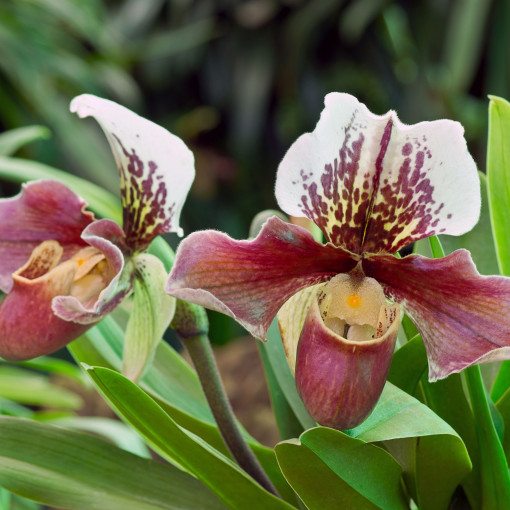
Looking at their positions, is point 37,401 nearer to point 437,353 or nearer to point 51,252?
point 51,252

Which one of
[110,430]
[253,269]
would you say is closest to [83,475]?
[253,269]

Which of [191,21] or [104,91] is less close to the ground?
[191,21]

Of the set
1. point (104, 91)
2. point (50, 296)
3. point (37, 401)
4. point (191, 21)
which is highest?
point (191, 21)

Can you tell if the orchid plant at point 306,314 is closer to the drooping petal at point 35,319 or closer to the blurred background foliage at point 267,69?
the drooping petal at point 35,319

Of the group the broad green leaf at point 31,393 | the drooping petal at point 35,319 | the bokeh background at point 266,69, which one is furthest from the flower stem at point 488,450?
the bokeh background at point 266,69

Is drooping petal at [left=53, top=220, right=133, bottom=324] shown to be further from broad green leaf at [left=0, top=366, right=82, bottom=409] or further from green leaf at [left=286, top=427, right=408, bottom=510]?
Result: broad green leaf at [left=0, top=366, right=82, bottom=409]

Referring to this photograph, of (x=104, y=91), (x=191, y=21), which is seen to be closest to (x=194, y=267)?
(x=104, y=91)
